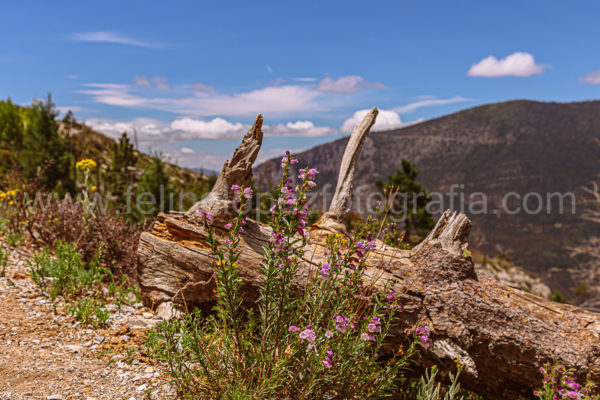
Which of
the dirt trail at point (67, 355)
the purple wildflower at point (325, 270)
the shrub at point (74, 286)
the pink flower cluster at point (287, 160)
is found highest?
the pink flower cluster at point (287, 160)

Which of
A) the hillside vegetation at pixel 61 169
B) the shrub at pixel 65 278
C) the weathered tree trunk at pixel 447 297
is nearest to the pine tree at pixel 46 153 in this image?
the hillside vegetation at pixel 61 169

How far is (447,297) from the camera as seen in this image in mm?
4156

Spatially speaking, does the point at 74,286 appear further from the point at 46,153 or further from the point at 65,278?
the point at 46,153

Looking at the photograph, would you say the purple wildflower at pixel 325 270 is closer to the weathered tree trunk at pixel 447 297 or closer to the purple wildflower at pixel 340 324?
the purple wildflower at pixel 340 324

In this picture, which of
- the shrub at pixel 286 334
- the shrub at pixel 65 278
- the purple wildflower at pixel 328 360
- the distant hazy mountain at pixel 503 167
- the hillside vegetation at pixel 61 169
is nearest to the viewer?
the purple wildflower at pixel 328 360

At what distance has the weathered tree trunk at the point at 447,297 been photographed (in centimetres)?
406

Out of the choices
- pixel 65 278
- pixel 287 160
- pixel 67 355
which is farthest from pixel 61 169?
pixel 287 160

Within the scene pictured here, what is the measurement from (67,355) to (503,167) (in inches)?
7518

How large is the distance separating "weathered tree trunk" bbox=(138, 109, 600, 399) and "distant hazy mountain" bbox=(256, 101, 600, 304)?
112m

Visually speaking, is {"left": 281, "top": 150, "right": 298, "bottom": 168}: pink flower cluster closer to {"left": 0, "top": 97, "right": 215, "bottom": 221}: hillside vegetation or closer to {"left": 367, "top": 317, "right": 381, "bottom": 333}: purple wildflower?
{"left": 367, "top": 317, "right": 381, "bottom": 333}: purple wildflower

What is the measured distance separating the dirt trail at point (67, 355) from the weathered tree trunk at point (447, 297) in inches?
32.2

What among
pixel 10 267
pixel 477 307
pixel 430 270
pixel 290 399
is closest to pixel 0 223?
pixel 10 267

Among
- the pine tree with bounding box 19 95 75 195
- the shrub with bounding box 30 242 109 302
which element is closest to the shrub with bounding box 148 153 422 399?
the shrub with bounding box 30 242 109 302

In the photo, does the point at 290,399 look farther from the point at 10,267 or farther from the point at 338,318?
the point at 10,267
